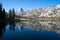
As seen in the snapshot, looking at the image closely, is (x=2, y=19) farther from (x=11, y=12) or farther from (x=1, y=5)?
(x=11, y=12)

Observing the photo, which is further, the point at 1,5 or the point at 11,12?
the point at 11,12

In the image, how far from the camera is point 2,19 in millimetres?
72625

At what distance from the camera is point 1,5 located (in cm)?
7644

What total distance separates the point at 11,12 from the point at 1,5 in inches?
A: 1714

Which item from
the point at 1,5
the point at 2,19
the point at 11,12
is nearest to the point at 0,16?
the point at 2,19

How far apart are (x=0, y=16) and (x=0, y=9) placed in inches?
184

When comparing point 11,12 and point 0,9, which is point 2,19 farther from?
point 11,12

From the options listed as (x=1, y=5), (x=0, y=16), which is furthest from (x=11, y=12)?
(x=0, y=16)

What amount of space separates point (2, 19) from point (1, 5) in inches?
321

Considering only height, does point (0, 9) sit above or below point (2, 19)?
above

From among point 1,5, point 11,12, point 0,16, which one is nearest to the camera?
point 0,16

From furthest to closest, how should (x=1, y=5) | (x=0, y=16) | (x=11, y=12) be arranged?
1. (x=11, y=12)
2. (x=1, y=5)
3. (x=0, y=16)

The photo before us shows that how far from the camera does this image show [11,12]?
119938 millimetres

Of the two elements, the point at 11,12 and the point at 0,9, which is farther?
the point at 11,12
